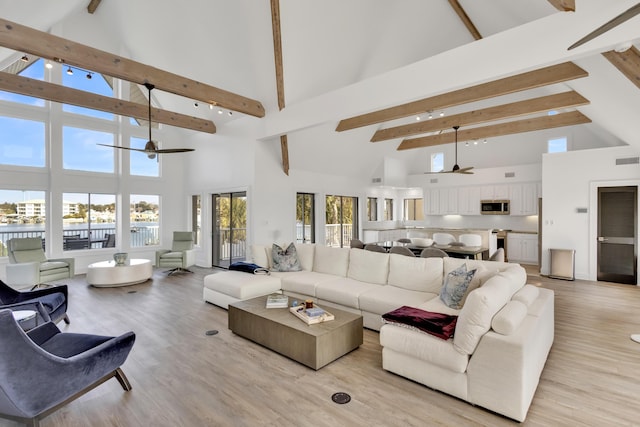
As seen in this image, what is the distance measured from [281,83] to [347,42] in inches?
56.8

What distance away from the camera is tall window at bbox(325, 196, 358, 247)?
934cm

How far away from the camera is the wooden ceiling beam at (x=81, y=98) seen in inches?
206

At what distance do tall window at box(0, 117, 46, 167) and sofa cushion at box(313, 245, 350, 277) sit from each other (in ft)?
22.1

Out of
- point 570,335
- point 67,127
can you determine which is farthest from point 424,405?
point 67,127

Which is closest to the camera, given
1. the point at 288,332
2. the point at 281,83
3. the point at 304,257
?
the point at 288,332

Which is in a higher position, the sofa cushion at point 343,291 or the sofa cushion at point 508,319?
the sofa cushion at point 508,319

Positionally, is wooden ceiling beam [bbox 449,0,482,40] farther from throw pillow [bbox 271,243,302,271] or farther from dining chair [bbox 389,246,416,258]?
throw pillow [bbox 271,243,302,271]

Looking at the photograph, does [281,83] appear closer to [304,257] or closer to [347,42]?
[347,42]

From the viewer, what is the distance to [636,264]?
6.05m

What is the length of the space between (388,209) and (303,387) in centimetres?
941

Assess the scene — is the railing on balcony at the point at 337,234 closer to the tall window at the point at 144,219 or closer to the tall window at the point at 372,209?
the tall window at the point at 372,209

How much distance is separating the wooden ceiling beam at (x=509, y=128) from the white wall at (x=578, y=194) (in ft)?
2.70

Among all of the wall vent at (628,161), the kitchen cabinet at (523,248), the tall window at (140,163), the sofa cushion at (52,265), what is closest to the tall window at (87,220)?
the tall window at (140,163)

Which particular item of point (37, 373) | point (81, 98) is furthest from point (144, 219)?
point (37, 373)
